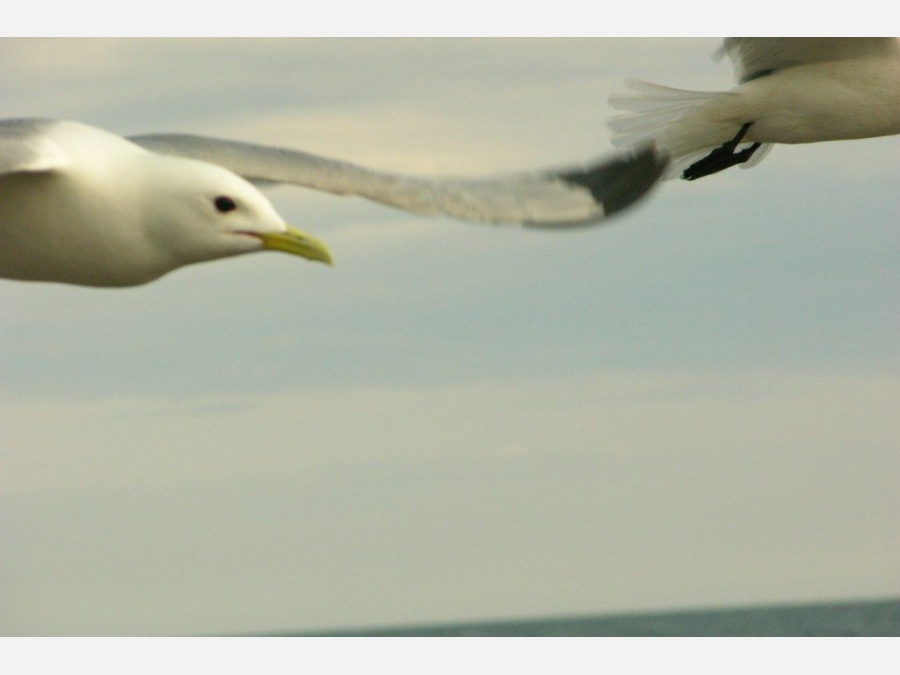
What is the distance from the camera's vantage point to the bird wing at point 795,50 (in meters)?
3.67

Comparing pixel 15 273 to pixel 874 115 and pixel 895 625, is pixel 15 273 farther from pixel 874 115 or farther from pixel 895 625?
pixel 895 625

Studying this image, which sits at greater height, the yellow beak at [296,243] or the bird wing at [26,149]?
the bird wing at [26,149]

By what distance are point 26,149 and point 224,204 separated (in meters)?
0.30

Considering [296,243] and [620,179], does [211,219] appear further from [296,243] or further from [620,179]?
[620,179]

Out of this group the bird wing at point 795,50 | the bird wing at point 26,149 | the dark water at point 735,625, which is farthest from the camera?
the dark water at point 735,625

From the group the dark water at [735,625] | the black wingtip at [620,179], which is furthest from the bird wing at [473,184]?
the dark water at [735,625]

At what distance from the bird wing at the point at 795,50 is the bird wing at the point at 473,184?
42.7 inches

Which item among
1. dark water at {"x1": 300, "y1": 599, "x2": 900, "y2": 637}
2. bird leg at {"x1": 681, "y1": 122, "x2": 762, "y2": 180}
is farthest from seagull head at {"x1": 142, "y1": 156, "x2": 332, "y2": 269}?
dark water at {"x1": 300, "y1": 599, "x2": 900, "y2": 637}

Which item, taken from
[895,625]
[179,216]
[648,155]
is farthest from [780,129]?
[895,625]

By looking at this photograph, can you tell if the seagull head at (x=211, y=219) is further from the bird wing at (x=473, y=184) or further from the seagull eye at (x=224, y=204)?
the bird wing at (x=473, y=184)

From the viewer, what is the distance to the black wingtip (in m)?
2.46

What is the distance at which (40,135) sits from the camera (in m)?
2.44

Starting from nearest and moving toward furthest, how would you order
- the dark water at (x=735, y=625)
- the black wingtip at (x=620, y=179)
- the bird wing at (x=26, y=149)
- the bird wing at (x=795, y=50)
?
1. the bird wing at (x=26, y=149)
2. the black wingtip at (x=620, y=179)
3. the bird wing at (x=795, y=50)
4. the dark water at (x=735, y=625)

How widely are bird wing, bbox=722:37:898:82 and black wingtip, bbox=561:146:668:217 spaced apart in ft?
3.62
